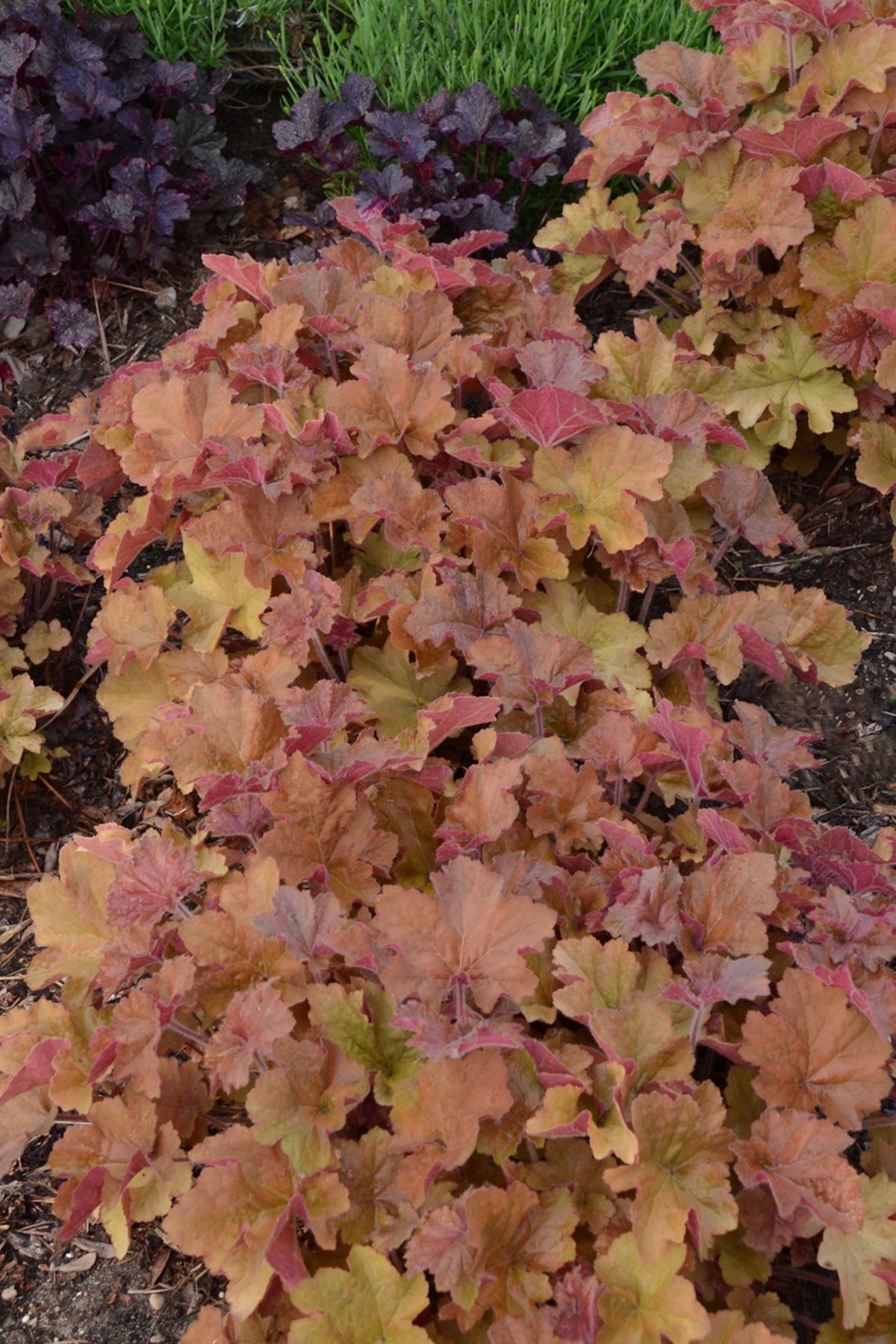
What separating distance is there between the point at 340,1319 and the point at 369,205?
8.80 feet

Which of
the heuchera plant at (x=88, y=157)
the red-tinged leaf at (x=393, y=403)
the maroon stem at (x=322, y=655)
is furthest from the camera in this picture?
the heuchera plant at (x=88, y=157)

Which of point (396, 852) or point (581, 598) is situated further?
point (581, 598)

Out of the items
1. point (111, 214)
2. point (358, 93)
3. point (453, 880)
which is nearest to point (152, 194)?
point (111, 214)

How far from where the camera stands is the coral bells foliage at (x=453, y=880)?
133 centimetres

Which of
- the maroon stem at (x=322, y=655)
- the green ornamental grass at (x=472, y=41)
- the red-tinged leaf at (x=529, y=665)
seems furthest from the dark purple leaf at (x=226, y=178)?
the red-tinged leaf at (x=529, y=665)

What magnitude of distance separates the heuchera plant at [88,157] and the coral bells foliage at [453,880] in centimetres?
89

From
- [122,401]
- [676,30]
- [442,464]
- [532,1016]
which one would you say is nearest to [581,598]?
[442,464]

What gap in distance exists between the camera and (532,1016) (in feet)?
4.95

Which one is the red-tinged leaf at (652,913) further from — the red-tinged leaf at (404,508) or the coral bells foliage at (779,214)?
the coral bells foliage at (779,214)

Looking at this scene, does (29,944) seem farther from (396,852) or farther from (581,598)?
(581,598)

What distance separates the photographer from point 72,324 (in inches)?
123

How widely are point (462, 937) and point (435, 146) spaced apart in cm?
251

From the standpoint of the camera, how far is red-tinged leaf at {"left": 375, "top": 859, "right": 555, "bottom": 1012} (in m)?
1.38

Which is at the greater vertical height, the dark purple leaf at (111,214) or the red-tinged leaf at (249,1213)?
the dark purple leaf at (111,214)
